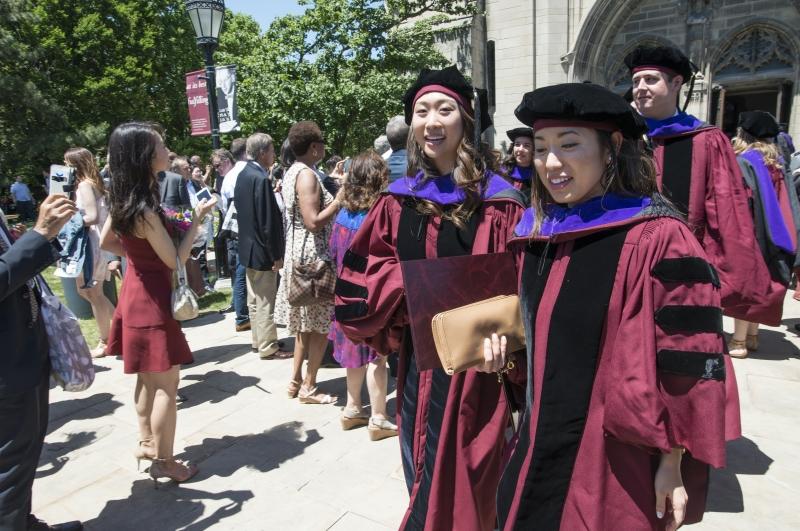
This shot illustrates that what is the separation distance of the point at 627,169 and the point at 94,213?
5399 mm

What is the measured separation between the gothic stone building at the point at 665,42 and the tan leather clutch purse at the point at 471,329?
47.0 ft

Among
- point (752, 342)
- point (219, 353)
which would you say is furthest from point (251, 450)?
point (752, 342)

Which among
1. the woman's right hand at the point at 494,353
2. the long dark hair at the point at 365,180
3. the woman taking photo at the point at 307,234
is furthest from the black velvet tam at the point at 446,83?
the woman taking photo at the point at 307,234

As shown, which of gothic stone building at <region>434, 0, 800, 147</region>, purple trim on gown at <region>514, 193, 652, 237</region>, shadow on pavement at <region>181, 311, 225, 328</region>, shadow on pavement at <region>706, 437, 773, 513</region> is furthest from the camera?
gothic stone building at <region>434, 0, 800, 147</region>

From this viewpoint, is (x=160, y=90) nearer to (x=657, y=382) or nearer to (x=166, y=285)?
(x=166, y=285)

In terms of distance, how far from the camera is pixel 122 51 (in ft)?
85.8

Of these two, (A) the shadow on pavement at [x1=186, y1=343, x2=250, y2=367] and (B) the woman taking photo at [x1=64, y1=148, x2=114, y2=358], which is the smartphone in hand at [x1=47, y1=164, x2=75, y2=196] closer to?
(B) the woman taking photo at [x1=64, y1=148, x2=114, y2=358]

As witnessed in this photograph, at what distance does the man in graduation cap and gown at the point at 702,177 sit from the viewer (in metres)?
2.89

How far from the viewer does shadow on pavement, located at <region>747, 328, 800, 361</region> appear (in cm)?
502

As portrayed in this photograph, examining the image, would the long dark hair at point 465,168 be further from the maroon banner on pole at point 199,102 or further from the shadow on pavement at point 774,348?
the maroon banner on pole at point 199,102

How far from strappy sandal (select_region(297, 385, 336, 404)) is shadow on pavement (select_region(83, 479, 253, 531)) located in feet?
4.00

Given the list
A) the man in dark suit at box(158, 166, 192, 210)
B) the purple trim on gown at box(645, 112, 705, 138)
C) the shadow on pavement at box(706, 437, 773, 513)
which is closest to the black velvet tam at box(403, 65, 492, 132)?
the purple trim on gown at box(645, 112, 705, 138)

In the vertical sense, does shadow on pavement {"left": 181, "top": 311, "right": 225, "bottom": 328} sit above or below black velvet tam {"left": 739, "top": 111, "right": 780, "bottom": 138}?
below

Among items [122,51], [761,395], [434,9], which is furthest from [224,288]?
[122,51]
